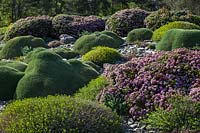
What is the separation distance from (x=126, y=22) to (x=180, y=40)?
790 cm

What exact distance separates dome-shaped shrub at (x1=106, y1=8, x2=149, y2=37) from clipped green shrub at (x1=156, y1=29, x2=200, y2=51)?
7.24m

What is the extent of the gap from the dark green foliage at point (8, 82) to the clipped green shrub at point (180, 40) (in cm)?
488

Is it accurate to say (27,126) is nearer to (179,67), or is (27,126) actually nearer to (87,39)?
(179,67)

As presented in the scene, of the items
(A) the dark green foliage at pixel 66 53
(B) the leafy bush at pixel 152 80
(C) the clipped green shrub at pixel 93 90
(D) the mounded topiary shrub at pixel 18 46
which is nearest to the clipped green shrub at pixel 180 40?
(A) the dark green foliage at pixel 66 53

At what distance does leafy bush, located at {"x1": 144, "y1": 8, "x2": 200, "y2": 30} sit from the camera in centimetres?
2111

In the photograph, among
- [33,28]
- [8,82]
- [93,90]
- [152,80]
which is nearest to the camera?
[152,80]

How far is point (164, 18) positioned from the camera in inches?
835

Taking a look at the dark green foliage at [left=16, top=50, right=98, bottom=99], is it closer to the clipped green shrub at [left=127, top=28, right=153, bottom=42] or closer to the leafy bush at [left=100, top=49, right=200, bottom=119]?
the leafy bush at [left=100, top=49, right=200, bottom=119]

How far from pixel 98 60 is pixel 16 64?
270cm

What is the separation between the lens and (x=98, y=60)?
1496 centimetres

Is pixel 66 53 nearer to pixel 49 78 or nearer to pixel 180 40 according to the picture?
pixel 180 40

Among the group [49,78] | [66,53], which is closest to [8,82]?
[49,78]

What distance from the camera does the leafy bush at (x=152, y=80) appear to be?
9227 millimetres

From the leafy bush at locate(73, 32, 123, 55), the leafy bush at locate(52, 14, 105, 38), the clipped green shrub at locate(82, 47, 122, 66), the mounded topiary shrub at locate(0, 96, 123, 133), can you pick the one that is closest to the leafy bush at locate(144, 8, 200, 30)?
the leafy bush at locate(52, 14, 105, 38)
